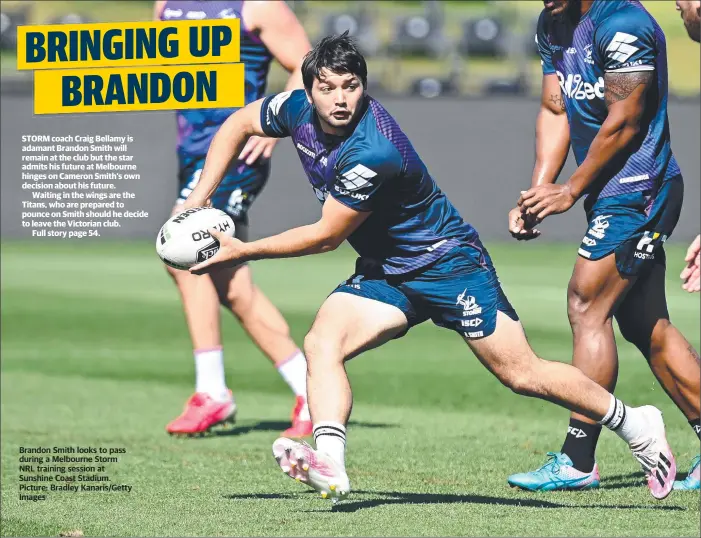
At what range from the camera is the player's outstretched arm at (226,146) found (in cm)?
568

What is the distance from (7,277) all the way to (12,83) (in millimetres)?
4553

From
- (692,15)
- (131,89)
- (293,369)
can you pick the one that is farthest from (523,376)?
(293,369)

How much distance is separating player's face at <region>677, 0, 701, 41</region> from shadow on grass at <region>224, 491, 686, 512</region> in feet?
5.97

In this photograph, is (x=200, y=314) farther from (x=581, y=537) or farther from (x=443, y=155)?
(x=443, y=155)

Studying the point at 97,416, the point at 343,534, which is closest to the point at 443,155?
the point at 97,416

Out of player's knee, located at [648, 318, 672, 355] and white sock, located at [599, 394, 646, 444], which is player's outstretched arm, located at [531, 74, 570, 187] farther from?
white sock, located at [599, 394, 646, 444]

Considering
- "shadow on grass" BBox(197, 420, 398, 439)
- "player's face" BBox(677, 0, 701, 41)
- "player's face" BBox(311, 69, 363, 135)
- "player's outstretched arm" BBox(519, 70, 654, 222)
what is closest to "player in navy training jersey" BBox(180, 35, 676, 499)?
"player's face" BBox(311, 69, 363, 135)

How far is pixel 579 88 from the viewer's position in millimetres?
5746

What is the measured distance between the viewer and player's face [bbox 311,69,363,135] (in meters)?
5.00

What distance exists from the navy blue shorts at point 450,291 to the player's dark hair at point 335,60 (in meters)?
0.81

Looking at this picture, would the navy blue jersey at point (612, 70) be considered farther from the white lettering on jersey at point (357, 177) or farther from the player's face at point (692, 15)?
the white lettering on jersey at point (357, 177)

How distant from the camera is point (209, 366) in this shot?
25.4 ft

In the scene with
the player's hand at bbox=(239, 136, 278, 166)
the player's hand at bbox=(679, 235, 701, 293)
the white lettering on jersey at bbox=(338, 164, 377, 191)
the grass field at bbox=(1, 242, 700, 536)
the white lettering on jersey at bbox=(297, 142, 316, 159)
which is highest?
the player's hand at bbox=(239, 136, 278, 166)

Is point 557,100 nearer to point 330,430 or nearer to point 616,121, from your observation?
point 616,121
